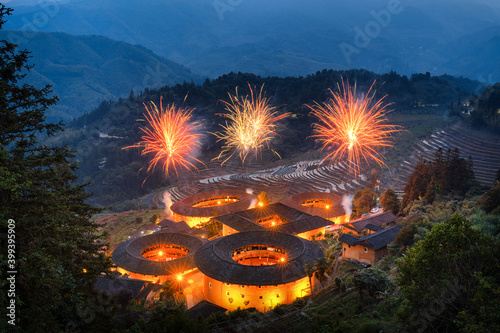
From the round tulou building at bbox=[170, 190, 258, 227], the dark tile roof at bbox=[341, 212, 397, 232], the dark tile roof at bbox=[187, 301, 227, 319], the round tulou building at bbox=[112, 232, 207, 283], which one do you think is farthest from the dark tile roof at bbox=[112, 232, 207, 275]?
the dark tile roof at bbox=[341, 212, 397, 232]

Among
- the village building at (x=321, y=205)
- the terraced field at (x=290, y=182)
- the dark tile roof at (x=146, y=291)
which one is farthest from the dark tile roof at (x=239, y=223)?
the terraced field at (x=290, y=182)

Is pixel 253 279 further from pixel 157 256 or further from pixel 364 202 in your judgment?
pixel 364 202

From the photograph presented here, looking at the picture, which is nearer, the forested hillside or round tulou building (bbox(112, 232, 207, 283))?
round tulou building (bbox(112, 232, 207, 283))

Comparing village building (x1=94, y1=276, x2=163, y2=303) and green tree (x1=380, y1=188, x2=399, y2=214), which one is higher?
green tree (x1=380, y1=188, x2=399, y2=214)

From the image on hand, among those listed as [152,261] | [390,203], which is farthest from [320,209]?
[152,261]

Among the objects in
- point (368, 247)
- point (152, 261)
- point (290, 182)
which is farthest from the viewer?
point (290, 182)

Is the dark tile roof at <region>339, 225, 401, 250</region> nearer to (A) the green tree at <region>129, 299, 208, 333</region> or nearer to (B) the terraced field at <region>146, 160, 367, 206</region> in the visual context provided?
(A) the green tree at <region>129, 299, 208, 333</region>

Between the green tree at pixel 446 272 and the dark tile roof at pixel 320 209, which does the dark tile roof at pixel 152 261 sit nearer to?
the dark tile roof at pixel 320 209
